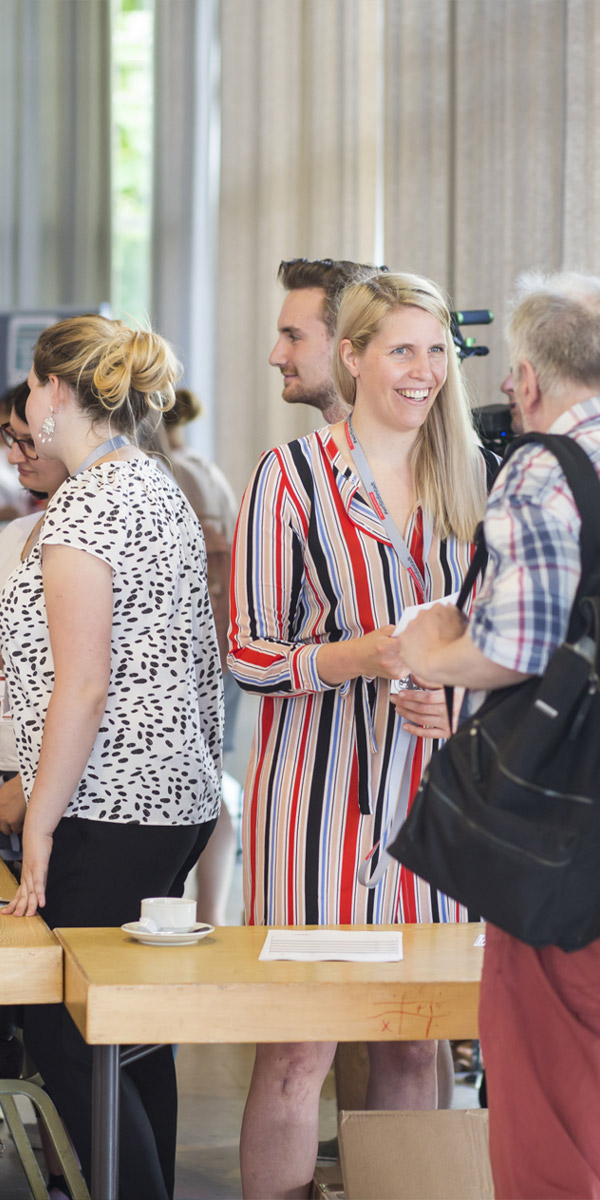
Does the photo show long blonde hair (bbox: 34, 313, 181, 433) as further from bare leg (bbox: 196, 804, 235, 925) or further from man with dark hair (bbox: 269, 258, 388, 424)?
bare leg (bbox: 196, 804, 235, 925)

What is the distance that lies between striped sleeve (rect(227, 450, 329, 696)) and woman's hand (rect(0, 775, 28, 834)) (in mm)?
490

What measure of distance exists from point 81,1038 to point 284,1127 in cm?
32

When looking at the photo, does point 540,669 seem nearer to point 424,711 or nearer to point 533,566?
point 533,566

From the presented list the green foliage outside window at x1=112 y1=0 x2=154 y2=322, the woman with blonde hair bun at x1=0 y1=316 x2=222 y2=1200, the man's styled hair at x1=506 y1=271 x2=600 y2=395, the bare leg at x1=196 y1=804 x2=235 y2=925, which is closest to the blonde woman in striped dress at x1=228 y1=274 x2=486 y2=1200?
the woman with blonde hair bun at x1=0 y1=316 x2=222 y2=1200

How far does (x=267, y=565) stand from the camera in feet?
7.32

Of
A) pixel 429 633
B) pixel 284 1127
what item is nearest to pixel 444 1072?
pixel 284 1127

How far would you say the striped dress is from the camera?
215cm

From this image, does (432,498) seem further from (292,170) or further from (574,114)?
(292,170)

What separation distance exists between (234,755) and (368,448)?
4.18 meters

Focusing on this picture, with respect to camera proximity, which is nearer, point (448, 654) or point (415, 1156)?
point (448, 654)

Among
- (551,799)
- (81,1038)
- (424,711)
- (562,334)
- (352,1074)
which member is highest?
(562,334)

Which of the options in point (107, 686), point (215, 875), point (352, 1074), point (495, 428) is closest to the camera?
point (107, 686)

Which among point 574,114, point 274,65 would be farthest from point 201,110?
point 574,114

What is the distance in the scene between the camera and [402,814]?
2158mm
